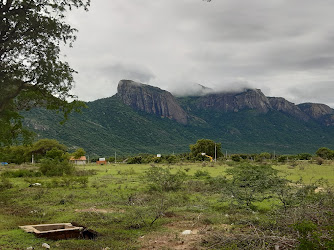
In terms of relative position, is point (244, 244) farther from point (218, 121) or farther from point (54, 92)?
point (218, 121)

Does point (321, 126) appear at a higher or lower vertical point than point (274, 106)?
lower

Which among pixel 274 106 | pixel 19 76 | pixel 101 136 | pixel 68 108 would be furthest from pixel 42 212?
pixel 274 106

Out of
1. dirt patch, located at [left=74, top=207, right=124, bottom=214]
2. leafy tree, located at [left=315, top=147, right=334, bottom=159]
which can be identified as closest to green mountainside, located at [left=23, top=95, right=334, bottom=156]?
leafy tree, located at [left=315, top=147, right=334, bottom=159]

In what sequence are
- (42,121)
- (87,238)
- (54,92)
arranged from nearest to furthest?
1. (87,238)
2. (54,92)
3. (42,121)

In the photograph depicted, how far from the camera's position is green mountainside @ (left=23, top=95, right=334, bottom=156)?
93.6m

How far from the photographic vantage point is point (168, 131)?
14738 centimetres

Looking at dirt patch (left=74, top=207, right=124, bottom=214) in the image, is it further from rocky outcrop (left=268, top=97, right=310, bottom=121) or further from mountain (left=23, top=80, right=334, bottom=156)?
rocky outcrop (left=268, top=97, right=310, bottom=121)

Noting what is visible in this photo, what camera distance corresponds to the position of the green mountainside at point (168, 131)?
93.6 m

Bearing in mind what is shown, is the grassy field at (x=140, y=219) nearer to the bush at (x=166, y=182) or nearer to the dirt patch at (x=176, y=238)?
the dirt patch at (x=176, y=238)

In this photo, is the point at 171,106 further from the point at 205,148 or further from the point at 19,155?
the point at 19,155

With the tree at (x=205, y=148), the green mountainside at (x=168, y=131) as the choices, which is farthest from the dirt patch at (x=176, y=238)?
the green mountainside at (x=168, y=131)

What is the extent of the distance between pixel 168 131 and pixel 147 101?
144 ft

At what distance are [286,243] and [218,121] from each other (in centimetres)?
17914

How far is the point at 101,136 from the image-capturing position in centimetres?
10769
